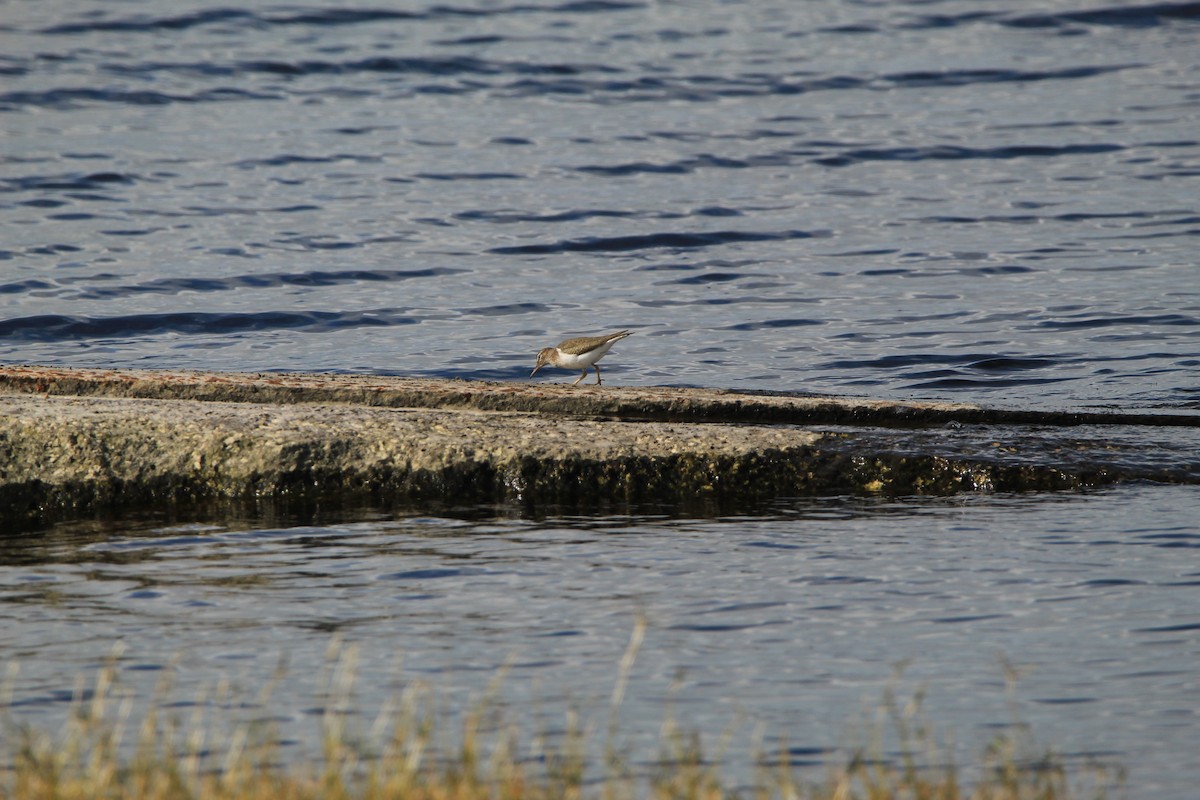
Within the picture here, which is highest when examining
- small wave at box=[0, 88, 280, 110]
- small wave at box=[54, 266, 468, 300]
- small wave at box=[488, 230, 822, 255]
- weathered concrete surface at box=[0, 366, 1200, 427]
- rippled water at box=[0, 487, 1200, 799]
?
small wave at box=[0, 88, 280, 110]

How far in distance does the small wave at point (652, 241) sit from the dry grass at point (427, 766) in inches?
543

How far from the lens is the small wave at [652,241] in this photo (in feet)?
64.1

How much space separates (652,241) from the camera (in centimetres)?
1986

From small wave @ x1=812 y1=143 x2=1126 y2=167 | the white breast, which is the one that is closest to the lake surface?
small wave @ x1=812 y1=143 x2=1126 y2=167

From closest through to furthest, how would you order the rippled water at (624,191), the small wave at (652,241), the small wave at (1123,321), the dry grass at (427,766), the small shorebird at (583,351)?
the dry grass at (427,766) < the small shorebird at (583,351) < the small wave at (1123,321) < the rippled water at (624,191) < the small wave at (652,241)

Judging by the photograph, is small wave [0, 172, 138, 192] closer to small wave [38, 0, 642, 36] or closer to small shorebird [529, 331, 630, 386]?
small shorebird [529, 331, 630, 386]

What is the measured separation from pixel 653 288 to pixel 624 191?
5534 mm

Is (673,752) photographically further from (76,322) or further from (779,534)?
(76,322)

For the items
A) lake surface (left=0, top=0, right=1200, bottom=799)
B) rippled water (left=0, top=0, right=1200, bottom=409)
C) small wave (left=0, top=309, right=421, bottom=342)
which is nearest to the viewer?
lake surface (left=0, top=0, right=1200, bottom=799)

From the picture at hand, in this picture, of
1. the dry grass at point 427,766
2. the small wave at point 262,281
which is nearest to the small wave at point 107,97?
the small wave at point 262,281

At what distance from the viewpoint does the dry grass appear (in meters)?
4.86

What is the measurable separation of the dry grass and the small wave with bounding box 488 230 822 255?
543 inches

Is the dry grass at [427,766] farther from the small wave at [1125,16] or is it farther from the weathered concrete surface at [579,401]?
the small wave at [1125,16]

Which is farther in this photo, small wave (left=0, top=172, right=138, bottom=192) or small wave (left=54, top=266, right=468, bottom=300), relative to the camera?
small wave (left=0, top=172, right=138, bottom=192)
